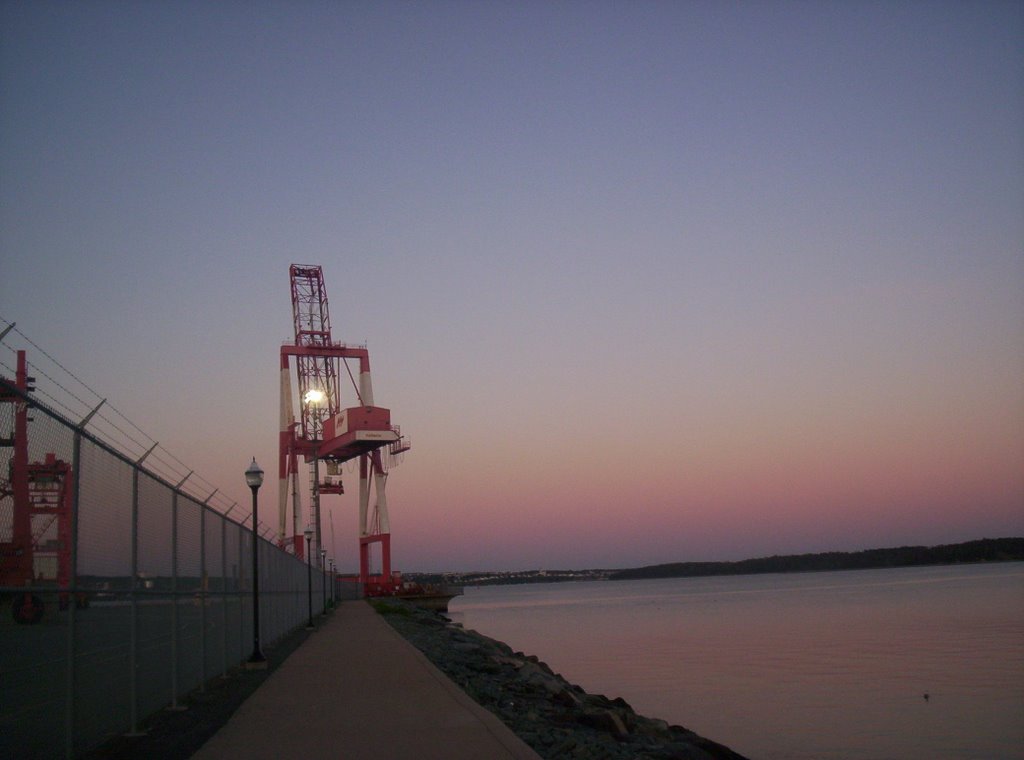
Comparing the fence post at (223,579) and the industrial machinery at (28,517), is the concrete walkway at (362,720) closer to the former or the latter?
the fence post at (223,579)

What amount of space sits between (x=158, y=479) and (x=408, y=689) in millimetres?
4874

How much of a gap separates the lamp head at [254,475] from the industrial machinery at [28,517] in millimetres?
9878

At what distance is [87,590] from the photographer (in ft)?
26.8

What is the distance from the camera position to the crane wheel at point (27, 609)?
681cm

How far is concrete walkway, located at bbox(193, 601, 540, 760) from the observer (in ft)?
30.7

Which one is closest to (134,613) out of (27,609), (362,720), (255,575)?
(362,720)

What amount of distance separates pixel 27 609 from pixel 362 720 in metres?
5.11

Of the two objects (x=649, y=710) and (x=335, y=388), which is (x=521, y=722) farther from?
(x=335, y=388)

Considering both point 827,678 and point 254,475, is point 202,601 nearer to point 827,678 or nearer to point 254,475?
point 254,475

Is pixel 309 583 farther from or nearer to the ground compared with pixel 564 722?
farther from the ground

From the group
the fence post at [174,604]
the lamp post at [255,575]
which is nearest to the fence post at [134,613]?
the fence post at [174,604]

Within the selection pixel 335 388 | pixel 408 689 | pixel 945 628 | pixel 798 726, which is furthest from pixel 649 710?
pixel 335 388

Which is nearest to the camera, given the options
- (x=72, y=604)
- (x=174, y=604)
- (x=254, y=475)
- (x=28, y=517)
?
(x=28, y=517)

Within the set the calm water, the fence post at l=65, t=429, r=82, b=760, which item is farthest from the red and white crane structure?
the fence post at l=65, t=429, r=82, b=760
